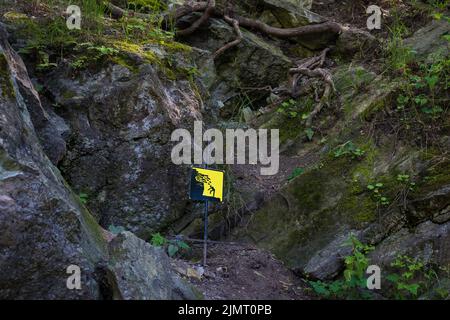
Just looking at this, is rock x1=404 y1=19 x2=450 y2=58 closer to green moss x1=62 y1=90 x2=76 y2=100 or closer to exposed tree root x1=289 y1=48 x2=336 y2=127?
exposed tree root x1=289 y1=48 x2=336 y2=127

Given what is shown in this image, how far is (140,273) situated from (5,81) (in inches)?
67.4

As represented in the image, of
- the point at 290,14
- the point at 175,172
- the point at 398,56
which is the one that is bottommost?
the point at 175,172

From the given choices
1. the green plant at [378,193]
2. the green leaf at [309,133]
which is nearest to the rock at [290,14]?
the green leaf at [309,133]

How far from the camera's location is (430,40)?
626cm

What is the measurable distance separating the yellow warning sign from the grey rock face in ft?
2.55

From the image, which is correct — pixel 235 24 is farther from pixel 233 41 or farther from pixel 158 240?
pixel 158 240

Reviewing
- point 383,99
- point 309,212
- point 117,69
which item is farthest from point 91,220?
point 383,99

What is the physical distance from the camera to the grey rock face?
15.1 ft

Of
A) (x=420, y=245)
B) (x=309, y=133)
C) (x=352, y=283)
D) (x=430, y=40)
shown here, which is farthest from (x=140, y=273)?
(x=430, y=40)

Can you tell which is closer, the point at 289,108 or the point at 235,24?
the point at 289,108

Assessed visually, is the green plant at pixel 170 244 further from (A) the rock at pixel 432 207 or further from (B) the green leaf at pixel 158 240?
(A) the rock at pixel 432 207

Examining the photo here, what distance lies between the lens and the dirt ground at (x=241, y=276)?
380cm
